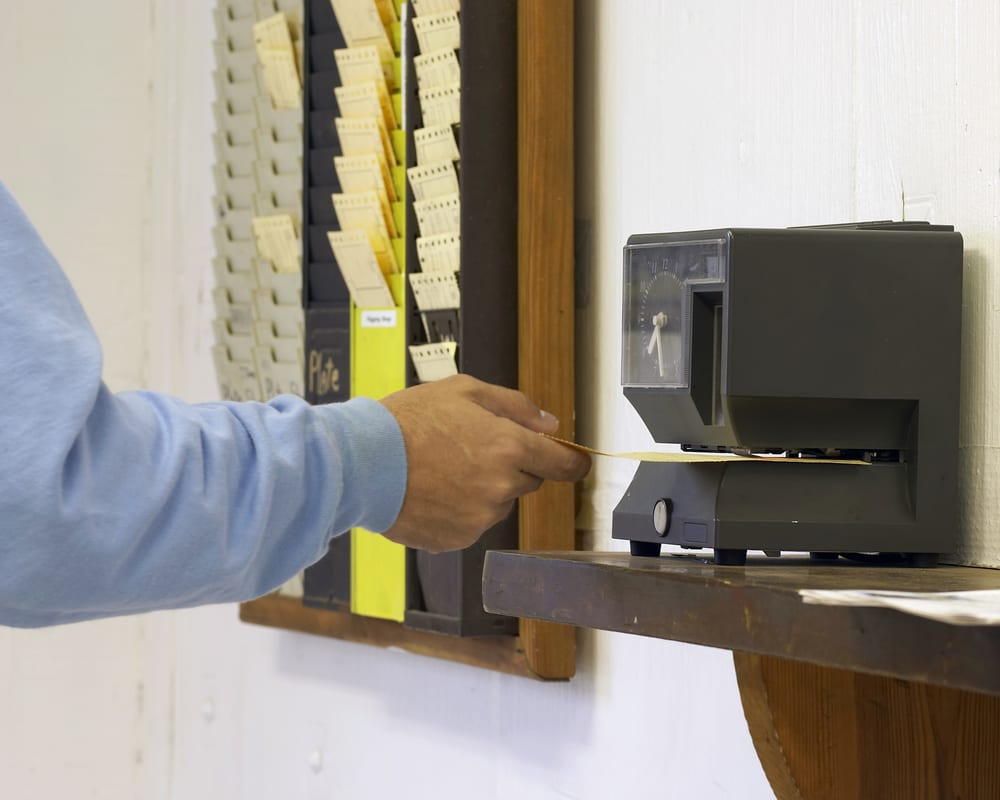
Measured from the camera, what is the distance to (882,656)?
0.66 meters

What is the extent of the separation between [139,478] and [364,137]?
0.80m

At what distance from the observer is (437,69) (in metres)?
1.52

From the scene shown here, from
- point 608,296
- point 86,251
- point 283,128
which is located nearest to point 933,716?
point 608,296

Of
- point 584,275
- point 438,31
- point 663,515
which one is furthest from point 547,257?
point 663,515

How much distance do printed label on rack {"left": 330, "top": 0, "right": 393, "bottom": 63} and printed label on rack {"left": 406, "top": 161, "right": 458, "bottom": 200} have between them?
200 millimetres

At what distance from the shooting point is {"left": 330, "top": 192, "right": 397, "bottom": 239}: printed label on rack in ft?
5.37

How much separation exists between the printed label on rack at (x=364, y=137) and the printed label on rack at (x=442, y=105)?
0.31ft

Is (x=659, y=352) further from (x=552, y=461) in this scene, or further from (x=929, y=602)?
(x=929, y=602)

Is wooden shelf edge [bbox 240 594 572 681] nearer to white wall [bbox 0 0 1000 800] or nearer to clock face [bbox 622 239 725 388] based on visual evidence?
white wall [bbox 0 0 1000 800]

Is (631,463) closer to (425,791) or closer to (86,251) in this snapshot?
(425,791)

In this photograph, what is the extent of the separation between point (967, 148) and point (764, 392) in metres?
0.28

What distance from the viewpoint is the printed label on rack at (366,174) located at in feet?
5.36

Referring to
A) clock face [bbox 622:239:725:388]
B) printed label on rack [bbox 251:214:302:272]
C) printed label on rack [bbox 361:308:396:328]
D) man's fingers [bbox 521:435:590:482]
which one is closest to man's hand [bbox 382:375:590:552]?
man's fingers [bbox 521:435:590:482]

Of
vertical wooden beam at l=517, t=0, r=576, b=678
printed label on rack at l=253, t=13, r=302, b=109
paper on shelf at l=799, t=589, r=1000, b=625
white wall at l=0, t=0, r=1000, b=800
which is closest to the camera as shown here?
paper on shelf at l=799, t=589, r=1000, b=625
